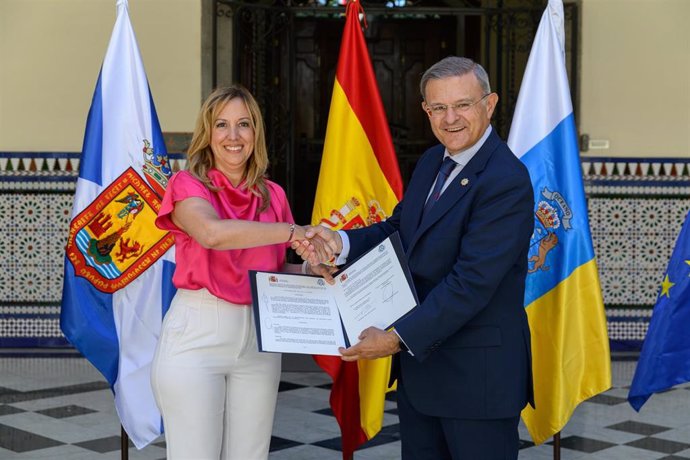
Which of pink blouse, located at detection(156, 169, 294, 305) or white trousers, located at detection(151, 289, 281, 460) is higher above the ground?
pink blouse, located at detection(156, 169, 294, 305)

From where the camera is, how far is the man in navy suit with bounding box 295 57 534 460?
248 centimetres

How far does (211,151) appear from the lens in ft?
9.02

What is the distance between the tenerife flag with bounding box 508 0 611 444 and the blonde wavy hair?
4.22ft

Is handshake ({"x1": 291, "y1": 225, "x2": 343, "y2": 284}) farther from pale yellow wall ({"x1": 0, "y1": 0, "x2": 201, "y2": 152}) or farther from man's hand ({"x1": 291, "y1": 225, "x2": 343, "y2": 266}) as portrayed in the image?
pale yellow wall ({"x1": 0, "y1": 0, "x2": 201, "y2": 152})

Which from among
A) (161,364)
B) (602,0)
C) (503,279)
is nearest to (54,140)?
(602,0)

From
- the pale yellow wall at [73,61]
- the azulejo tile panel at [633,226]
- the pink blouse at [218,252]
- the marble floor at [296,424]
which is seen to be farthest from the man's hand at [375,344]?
the azulejo tile panel at [633,226]

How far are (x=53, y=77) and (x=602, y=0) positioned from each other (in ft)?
11.2

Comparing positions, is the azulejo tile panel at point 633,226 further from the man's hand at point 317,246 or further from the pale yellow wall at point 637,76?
the man's hand at point 317,246

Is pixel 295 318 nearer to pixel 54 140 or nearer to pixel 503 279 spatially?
pixel 503 279

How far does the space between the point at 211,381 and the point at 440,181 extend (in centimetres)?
78

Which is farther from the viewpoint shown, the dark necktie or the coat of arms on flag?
the coat of arms on flag

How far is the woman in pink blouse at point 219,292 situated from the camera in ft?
8.55

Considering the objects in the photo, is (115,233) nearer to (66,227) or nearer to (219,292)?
(219,292)

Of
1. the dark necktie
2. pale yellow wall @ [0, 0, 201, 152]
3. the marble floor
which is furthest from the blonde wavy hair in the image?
pale yellow wall @ [0, 0, 201, 152]
